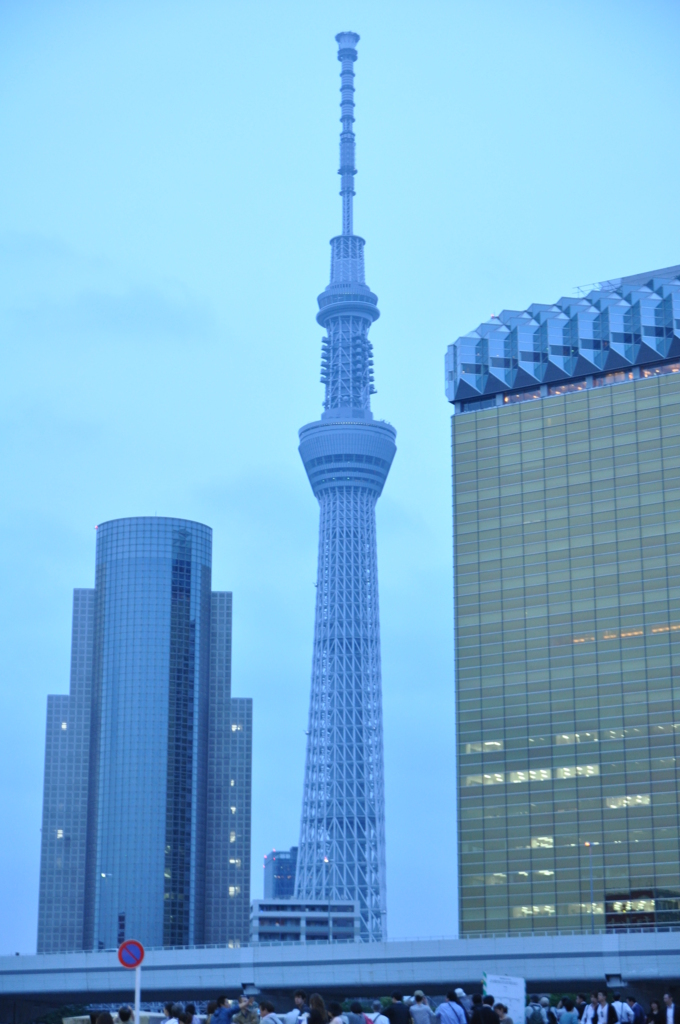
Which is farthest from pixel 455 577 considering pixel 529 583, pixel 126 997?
pixel 126 997

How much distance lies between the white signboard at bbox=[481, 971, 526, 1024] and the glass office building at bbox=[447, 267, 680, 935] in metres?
109

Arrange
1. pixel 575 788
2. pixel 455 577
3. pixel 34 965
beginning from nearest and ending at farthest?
1. pixel 34 965
2. pixel 575 788
3. pixel 455 577

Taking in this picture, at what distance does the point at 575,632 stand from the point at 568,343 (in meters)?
36.9

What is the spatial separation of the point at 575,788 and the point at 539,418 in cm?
4189

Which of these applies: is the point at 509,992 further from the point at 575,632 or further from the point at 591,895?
the point at 575,632

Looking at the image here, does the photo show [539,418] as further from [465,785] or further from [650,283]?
[465,785]

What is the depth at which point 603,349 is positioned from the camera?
175250mm

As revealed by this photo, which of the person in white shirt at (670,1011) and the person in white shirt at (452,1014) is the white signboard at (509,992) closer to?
the person in white shirt at (670,1011)

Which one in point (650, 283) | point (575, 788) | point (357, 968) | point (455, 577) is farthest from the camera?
point (650, 283)

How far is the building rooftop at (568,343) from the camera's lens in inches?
6841

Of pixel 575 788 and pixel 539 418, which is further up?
pixel 539 418

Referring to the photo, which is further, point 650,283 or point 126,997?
Result: point 650,283

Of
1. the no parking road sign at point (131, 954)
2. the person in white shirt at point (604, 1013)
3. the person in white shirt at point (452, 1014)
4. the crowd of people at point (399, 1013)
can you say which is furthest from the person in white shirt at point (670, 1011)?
the no parking road sign at point (131, 954)

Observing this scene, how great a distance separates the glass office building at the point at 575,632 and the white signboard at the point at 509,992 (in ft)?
357
